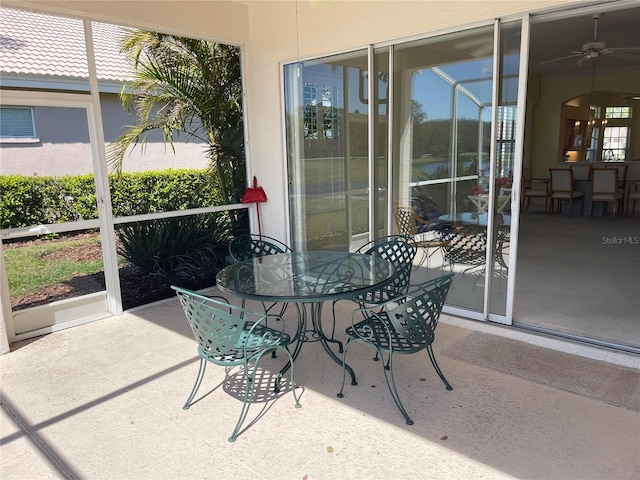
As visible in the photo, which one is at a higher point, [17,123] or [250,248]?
[17,123]

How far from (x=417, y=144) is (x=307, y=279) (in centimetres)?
181

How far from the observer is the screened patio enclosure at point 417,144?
3502mm

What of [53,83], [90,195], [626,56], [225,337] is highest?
[626,56]

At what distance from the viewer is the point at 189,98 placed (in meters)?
4.96

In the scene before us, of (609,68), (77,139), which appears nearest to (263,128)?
(77,139)

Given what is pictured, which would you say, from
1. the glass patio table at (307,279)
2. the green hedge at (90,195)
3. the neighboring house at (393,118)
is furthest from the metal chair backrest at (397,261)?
the green hedge at (90,195)

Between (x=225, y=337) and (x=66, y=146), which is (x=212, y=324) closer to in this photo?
(x=225, y=337)

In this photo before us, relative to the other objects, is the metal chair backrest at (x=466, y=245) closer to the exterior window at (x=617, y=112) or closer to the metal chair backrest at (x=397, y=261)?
the metal chair backrest at (x=397, y=261)

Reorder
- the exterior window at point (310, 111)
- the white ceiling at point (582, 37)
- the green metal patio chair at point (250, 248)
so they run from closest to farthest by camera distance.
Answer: the green metal patio chair at point (250, 248) < the exterior window at point (310, 111) < the white ceiling at point (582, 37)

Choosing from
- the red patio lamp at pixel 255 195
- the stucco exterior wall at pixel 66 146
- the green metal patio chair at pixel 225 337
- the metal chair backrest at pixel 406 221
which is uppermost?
the stucco exterior wall at pixel 66 146

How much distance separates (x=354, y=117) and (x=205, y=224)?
2.01 metres

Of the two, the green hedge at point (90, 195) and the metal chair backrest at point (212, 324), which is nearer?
the metal chair backrest at point (212, 324)

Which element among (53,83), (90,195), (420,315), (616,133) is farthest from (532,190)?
(53,83)

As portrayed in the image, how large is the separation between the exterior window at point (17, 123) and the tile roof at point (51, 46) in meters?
0.30
